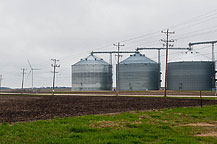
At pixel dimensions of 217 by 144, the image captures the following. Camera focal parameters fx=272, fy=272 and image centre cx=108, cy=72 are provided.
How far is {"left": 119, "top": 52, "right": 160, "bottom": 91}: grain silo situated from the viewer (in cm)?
11700

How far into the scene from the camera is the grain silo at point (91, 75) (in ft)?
419

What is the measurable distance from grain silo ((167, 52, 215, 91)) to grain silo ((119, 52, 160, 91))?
11057mm

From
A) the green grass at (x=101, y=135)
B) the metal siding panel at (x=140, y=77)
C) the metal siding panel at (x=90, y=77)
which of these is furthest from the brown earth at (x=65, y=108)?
the metal siding panel at (x=90, y=77)

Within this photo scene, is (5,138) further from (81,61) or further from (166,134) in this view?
(81,61)

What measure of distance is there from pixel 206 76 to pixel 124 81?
113 ft

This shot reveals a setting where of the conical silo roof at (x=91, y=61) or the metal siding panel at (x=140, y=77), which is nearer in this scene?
the metal siding panel at (x=140, y=77)

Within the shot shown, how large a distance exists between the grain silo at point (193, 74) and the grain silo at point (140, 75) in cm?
1106

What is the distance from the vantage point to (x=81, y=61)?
445ft

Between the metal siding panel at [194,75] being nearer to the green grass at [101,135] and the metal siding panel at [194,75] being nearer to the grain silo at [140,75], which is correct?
the grain silo at [140,75]

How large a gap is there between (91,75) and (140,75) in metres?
24.1

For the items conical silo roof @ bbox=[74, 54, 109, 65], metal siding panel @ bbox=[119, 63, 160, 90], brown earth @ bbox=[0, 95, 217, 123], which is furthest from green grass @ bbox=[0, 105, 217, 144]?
conical silo roof @ bbox=[74, 54, 109, 65]

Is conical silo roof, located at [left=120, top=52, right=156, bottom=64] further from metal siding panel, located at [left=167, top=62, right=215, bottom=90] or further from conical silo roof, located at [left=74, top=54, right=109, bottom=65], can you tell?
metal siding panel, located at [left=167, top=62, right=215, bottom=90]

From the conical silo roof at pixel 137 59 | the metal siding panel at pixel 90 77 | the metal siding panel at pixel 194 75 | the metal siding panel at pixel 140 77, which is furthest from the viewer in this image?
the metal siding panel at pixel 90 77

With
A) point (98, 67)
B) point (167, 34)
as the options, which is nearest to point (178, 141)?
point (167, 34)
